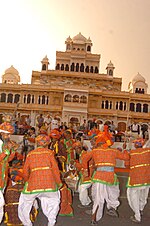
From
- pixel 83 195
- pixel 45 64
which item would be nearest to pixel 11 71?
pixel 45 64

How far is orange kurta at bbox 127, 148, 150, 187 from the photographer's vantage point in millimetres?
5863

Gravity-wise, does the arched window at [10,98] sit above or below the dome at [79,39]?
below

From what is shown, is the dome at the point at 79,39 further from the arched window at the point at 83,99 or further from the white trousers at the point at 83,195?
the white trousers at the point at 83,195

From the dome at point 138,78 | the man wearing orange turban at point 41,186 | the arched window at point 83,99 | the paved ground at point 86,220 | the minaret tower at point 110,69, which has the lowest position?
→ the paved ground at point 86,220

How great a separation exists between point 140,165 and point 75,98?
3036cm

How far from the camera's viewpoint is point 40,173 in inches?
190

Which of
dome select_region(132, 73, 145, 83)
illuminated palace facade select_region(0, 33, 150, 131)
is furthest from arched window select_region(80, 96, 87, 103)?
dome select_region(132, 73, 145, 83)

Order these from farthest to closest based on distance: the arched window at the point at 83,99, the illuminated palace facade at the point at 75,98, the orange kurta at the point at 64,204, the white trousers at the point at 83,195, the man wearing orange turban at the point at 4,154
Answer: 1. the arched window at the point at 83,99
2. the illuminated palace facade at the point at 75,98
3. the white trousers at the point at 83,195
4. the orange kurta at the point at 64,204
5. the man wearing orange turban at the point at 4,154

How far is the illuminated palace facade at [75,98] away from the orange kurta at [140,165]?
1097 inches

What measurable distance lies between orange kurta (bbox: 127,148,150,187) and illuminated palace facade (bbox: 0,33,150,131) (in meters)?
27.9

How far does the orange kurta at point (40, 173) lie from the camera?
4.76 metres

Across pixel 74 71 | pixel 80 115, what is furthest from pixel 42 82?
pixel 80 115

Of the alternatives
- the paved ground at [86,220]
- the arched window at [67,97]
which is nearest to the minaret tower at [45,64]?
the arched window at [67,97]

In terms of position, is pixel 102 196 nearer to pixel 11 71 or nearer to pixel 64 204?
pixel 64 204
